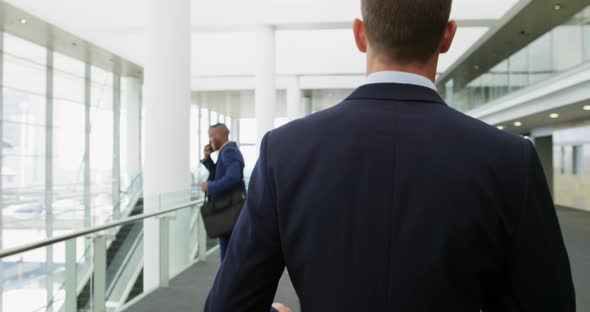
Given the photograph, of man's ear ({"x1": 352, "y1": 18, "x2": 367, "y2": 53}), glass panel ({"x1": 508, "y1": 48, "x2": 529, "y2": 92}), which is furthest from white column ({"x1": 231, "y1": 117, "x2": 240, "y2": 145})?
man's ear ({"x1": 352, "y1": 18, "x2": 367, "y2": 53})

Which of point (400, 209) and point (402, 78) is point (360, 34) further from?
point (400, 209)

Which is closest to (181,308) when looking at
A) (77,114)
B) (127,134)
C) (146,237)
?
(146,237)

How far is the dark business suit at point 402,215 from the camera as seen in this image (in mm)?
873

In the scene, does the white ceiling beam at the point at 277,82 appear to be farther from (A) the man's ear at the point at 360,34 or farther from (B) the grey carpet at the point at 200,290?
(A) the man's ear at the point at 360,34

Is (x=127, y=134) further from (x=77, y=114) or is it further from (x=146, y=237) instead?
(x=146, y=237)

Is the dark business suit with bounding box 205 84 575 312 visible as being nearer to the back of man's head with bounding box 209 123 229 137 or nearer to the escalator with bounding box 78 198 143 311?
the escalator with bounding box 78 198 143 311

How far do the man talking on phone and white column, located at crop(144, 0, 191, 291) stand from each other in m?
1.94

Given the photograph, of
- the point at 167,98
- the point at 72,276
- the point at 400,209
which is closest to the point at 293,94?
the point at 167,98

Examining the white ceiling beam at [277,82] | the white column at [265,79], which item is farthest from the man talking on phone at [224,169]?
the white ceiling beam at [277,82]

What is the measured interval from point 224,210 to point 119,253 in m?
2.13

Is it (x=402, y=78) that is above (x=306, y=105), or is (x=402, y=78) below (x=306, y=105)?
below

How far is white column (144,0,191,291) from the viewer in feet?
23.4

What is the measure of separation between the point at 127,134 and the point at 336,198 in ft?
60.7

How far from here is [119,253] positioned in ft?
20.7
